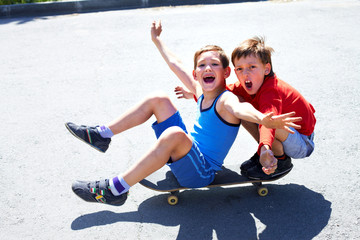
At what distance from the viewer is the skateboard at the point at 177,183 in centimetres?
298

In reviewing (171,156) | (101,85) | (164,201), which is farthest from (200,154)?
(101,85)

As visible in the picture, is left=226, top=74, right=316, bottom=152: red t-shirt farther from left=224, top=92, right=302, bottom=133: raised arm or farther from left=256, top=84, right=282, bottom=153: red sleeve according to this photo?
left=224, top=92, right=302, bottom=133: raised arm

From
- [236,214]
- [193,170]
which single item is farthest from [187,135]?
[236,214]

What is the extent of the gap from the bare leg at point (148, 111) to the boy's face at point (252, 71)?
57 cm

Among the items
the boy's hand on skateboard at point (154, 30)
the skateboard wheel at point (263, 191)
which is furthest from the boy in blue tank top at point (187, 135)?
the boy's hand on skateboard at point (154, 30)

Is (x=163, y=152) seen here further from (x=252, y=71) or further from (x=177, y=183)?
(x=252, y=71)

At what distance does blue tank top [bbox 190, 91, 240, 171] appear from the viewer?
115 inches

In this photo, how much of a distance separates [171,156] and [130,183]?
338mm

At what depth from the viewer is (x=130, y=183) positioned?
2848mm

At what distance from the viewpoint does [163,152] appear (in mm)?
2758

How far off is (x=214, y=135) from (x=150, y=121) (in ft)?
5.15

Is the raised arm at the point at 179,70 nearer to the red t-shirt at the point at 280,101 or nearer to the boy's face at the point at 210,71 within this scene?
the boy's face at the point at 210,71

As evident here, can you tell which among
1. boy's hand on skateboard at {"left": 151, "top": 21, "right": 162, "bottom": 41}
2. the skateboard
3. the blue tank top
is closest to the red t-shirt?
the blue tank top

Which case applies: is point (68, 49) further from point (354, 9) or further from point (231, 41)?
point (354, 9)
